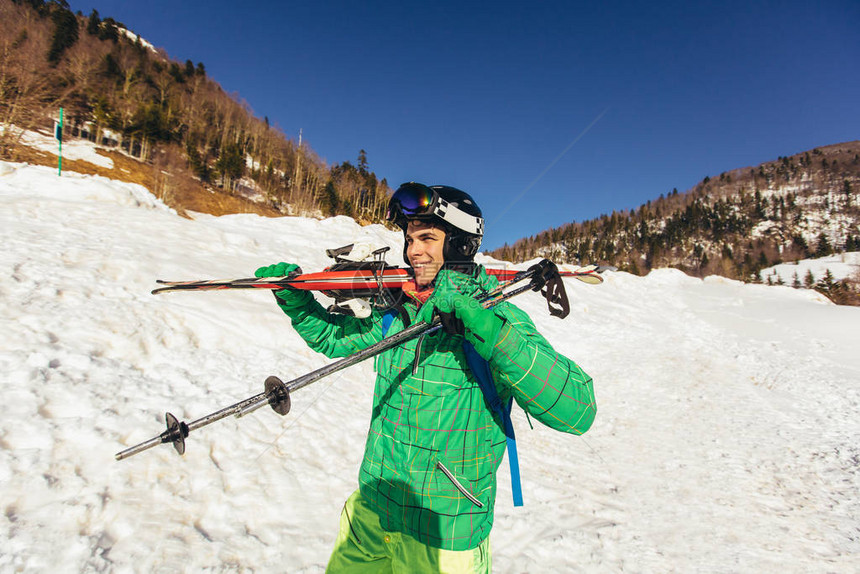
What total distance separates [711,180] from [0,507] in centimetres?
24079

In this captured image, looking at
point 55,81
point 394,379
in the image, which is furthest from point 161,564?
point 55,81

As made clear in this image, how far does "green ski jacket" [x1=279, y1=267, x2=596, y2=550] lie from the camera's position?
1692mm

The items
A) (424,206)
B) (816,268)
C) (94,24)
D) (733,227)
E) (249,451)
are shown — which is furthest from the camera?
(733,227)

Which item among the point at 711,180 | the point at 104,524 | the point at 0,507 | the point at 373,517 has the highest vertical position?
the point at 711,180

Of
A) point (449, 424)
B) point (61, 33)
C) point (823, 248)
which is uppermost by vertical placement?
point (61, 33)

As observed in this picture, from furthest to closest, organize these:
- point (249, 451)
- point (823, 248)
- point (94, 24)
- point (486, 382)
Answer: point (823, 248) < point (94, 24) < point (249, 451) < point (486, 382)

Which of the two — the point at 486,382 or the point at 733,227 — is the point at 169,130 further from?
the point at 733,227

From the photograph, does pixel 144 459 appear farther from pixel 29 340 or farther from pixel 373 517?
pixel 373 517

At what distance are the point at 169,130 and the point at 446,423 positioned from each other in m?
66.2

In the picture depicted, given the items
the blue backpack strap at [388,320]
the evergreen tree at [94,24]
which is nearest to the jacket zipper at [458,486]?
the blue backpack strap at [388,320]

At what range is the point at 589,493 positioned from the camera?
5137 mm

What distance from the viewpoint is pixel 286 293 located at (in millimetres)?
2586

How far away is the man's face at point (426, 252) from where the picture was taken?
94.3 inches

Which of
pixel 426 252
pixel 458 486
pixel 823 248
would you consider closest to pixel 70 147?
pixel 426 252
